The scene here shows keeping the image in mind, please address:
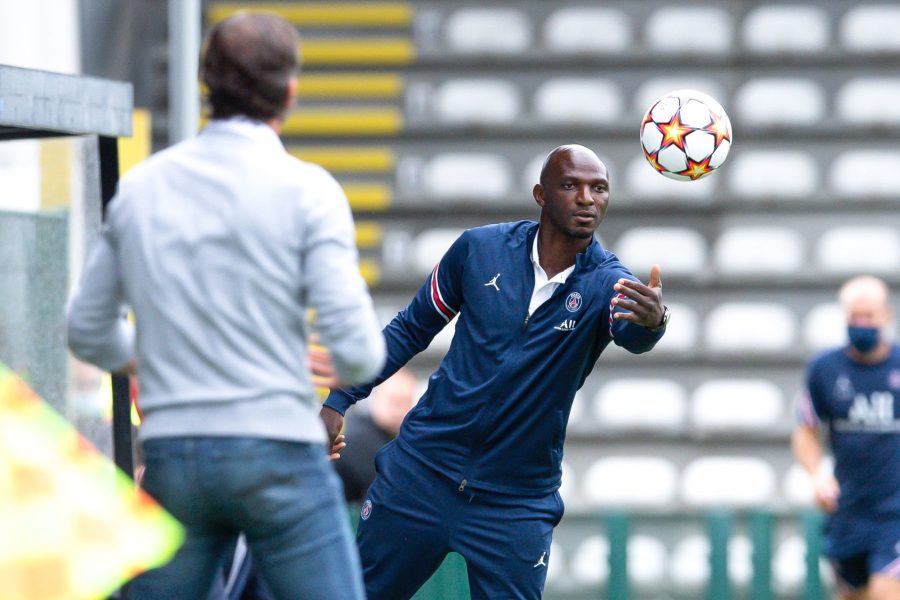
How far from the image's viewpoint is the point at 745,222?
12.1m

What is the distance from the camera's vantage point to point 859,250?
11.8 m

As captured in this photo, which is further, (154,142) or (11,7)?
(154,142)

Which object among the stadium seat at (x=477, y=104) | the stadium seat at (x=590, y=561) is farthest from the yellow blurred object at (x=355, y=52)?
the stadium seat at (x=590, y=561)

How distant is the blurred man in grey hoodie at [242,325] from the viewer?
9.75 feet

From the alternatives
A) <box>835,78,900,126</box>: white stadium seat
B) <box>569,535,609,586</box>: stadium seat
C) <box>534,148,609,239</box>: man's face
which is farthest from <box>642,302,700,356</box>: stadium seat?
<box>534,148,609,239</box>: man's face

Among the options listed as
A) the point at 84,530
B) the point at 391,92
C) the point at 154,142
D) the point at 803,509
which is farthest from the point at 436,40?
the point at 84,530

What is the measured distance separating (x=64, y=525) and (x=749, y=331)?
28.7ft

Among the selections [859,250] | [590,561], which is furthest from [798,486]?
[590,561]

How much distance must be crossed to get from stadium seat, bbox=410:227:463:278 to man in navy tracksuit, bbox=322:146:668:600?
6.94m

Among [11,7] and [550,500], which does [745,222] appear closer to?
[11,7]

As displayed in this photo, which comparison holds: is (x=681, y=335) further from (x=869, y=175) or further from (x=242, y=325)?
(x=242, y=325)

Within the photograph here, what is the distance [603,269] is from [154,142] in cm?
817

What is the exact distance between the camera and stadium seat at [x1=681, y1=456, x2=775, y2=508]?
10.9m

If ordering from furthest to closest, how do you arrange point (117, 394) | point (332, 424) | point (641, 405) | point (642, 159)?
point (642, 159), point (641, 405), point (117, 394), point (332, 424)
